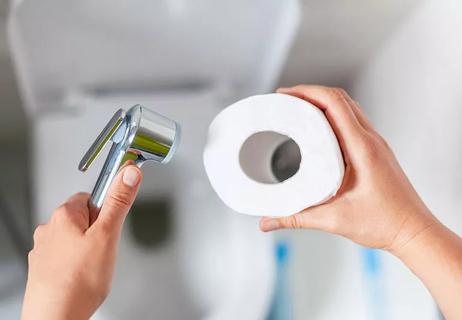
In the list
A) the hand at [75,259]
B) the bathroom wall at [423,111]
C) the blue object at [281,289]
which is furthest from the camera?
the blue object at [281,289]

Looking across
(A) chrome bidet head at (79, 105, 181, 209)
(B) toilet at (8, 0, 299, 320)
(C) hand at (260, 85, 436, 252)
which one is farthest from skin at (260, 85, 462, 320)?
(B) toilet at (8, 0, 299, 320)

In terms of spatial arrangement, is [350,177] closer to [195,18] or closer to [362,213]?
[362,213]

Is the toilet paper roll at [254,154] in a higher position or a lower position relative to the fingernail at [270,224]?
higher

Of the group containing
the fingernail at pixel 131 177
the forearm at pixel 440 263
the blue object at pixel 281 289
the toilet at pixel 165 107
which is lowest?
the blue object at pixel 281 289

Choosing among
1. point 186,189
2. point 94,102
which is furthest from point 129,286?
point 94,102

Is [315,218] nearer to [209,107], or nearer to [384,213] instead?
[384,213]

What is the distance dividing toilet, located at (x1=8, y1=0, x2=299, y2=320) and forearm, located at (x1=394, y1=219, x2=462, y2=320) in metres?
0.34

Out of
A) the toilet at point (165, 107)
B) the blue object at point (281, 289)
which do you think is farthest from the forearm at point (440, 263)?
the blue object at point (281, 289)

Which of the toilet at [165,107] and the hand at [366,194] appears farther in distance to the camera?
the toilet at [165,107]

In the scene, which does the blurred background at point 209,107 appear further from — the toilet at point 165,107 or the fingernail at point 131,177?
the fingernail at point 131,177

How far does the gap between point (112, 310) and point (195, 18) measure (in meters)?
0.42

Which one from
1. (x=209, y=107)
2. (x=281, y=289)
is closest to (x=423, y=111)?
(x=209, y=107)

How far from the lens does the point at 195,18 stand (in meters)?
0.77

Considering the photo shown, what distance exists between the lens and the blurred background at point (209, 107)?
29.5 inches
